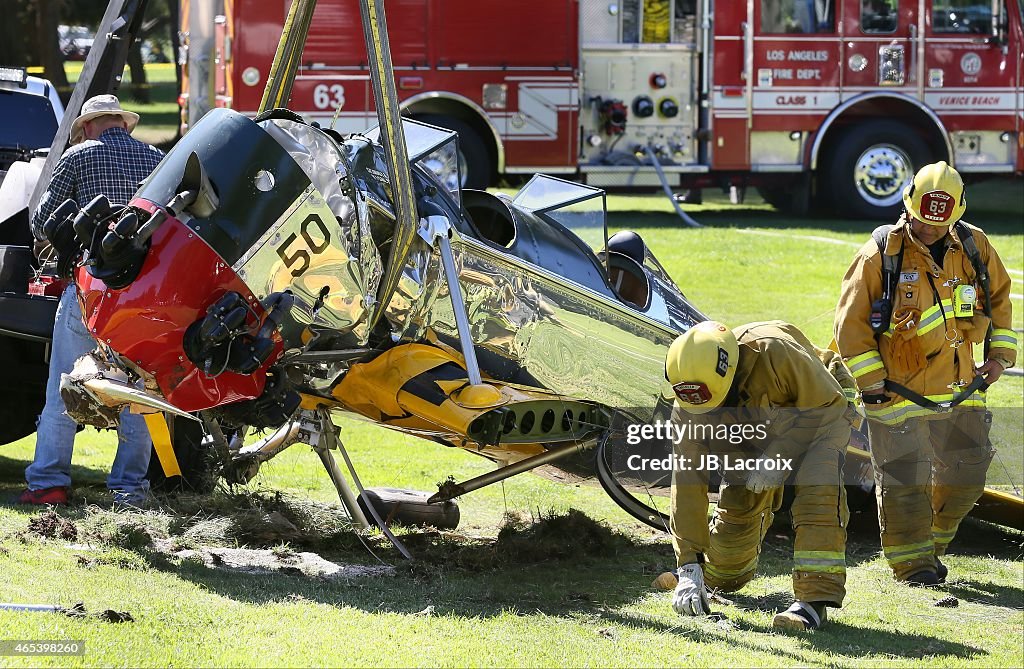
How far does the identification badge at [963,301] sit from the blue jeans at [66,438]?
12.7ft

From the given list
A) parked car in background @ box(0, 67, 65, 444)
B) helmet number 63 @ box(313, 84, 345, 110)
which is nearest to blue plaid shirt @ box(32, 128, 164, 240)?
parked car in background @ box(0, 67, 65, 444)

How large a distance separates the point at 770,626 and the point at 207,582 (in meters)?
2.22

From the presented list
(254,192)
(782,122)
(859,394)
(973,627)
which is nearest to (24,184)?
(254,192)

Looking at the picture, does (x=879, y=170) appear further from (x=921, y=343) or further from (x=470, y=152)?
(x=921, y=343)

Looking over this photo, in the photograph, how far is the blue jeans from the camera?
6.50 m

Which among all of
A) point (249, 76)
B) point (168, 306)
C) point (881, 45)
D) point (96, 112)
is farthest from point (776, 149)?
point (168, 306)

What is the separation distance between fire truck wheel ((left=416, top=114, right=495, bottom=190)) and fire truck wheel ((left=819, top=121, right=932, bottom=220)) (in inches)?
173

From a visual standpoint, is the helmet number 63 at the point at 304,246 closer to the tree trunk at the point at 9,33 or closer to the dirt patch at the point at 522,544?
the dirt patch at the point at 522,544

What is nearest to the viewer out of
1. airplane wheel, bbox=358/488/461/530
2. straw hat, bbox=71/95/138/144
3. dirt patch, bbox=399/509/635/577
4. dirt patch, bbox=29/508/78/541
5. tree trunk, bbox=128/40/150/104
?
dirt patch, bbox=29/508/78/541

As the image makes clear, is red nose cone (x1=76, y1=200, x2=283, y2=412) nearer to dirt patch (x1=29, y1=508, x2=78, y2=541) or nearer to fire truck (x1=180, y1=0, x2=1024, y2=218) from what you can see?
dirt patch (x1=29, y1=508, x2=78, y2=541)

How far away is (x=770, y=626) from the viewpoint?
18.0 feet

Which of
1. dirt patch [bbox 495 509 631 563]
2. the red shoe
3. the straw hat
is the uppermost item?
the straw hat

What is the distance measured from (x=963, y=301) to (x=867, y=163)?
11.5 metres

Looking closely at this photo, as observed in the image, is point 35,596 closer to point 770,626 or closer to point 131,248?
point 131,248
